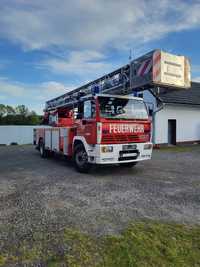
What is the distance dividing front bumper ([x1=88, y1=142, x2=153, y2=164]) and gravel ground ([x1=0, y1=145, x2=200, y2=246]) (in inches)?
21.1

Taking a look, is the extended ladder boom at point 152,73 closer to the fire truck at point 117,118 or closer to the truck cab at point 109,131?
the fire truck at point 117,118

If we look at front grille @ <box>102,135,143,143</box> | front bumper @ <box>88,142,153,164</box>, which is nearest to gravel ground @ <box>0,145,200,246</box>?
front bumper @ <box>88,142,153,164</box>

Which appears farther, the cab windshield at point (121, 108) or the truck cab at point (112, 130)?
the cab windshield at point (121, 108)

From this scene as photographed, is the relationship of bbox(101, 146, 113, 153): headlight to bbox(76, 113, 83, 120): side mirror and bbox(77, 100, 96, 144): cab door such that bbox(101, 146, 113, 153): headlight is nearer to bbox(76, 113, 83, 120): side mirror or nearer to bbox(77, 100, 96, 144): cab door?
bbox(77, 100, 96, 144): cab door

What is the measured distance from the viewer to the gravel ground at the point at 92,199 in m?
3.34

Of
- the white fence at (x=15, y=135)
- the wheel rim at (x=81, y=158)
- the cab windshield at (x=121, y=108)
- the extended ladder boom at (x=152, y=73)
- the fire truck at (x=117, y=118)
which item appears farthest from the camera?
the white fence at (x=15, y=135)

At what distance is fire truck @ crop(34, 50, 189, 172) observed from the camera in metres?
5.59

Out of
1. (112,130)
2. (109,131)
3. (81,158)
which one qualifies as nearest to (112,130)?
(112,130)

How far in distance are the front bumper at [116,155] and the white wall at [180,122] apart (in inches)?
344

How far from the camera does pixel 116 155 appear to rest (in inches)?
244

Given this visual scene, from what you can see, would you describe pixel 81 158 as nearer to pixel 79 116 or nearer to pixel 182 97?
pixel 79 116

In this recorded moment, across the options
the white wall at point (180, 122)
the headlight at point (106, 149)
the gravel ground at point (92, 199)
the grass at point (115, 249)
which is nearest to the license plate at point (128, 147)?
the headlight at point (106, 149)

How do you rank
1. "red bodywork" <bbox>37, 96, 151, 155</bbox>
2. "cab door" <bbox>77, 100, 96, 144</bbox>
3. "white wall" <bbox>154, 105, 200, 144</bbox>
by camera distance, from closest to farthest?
"red bodywork" <bbox>37, 96, 151, 155</bbox> < "cab door" <bbox>77, 100, 96, 144</bbox> < "white wall" <bbox>154, 105, 200, 144</bbox>

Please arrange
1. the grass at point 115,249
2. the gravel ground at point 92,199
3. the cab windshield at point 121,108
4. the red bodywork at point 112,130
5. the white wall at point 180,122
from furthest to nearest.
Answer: the white wall at point 180,122
the cab windshield at point 121,108
the red bodywork at point 112,130
the gravel ground at point 92,199
the grass at point 115,249
